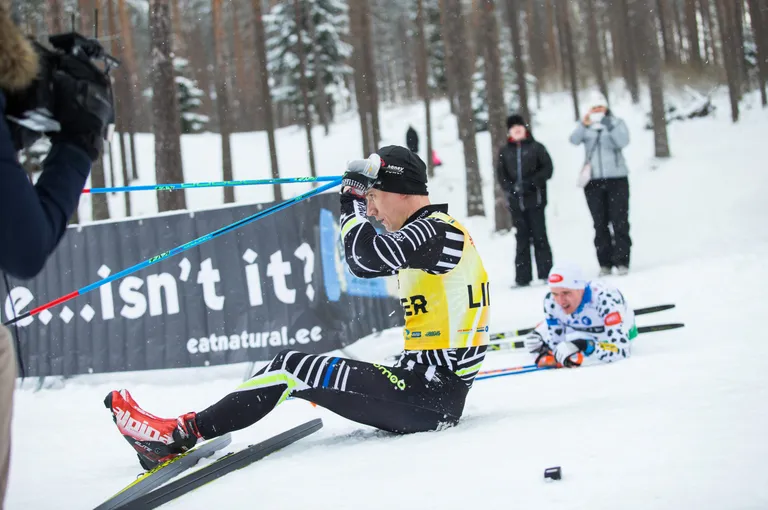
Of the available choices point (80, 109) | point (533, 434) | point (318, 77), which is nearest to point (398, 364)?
point (533, 434)

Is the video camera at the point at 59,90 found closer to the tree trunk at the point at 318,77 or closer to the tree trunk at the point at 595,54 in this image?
the tree trunk at the point at 595,54

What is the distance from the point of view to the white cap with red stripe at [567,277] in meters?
5.29

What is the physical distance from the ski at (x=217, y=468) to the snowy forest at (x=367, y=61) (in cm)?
747

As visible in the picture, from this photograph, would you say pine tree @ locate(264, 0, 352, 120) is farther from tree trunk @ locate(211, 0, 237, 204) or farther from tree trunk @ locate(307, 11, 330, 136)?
tree trunk @ locate(211, 0, 237, 204)

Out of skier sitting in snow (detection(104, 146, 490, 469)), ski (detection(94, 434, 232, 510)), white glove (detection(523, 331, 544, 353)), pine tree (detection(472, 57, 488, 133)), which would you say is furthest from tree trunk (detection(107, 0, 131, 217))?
skier sitting in snow (detection(104, 146, 490, 469))

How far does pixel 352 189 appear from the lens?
11.5 ft

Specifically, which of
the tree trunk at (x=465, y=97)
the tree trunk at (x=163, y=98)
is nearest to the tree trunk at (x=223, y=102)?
the tree trunk at (x=465, y=97)

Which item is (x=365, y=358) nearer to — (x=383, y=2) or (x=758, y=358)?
(x=758, y=358)

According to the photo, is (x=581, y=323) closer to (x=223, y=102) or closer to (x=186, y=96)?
(x=223, y=102)

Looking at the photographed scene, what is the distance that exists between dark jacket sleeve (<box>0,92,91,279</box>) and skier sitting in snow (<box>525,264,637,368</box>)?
3.98 m

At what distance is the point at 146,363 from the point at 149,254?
104 cm

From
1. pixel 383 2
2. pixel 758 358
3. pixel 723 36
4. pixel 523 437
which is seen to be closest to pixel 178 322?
pixel 523 437

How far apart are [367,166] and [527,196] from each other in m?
6.15

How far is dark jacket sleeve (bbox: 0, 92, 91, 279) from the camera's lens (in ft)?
5.77
